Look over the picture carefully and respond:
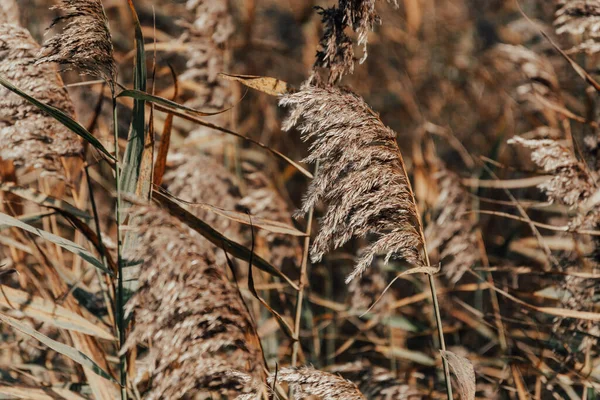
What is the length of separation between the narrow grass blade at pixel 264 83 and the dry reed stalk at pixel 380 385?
799 millimetres

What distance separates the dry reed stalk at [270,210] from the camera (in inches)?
84.9

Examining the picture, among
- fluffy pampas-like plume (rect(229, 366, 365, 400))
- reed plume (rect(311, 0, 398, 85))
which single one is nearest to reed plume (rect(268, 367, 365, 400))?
fluffy pampas-like plume (rect(229, 366, 365, 400))

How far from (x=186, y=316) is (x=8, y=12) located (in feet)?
3.29

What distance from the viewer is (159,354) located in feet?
4.31

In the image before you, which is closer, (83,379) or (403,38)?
(83,379)

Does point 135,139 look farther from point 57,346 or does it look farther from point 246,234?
point 246,234

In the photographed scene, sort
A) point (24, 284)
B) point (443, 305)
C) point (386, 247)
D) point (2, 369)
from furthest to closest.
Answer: point (443, 305) → point (24, 284) → point (2, 369) → point (386, 247)

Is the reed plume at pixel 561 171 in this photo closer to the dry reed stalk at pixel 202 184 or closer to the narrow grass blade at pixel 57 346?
the dry reed stalk at pixel 202 184

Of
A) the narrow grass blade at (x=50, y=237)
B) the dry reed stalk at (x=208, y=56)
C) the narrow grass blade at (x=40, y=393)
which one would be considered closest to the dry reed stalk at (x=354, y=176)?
the narrow grass blade at (x=50, y=237)

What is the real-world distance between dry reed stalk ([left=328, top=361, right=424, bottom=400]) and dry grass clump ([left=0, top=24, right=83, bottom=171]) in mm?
970

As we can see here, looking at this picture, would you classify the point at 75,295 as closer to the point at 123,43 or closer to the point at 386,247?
the point at 386,247

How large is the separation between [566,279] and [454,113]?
243cm

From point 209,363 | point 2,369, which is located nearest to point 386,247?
point 209,363

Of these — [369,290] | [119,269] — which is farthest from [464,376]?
[369,290]
